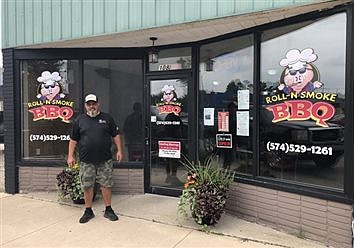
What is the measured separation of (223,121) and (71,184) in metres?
2.50

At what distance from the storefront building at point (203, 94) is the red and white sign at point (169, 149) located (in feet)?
0.06

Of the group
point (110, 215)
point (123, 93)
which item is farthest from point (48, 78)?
point (110, 215)

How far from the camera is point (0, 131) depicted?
42.2 feet

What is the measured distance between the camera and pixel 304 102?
14.3 ft

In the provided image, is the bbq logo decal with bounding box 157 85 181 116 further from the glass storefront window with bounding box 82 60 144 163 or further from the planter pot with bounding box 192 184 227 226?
the planter pot with bounding box 192 184 227 226

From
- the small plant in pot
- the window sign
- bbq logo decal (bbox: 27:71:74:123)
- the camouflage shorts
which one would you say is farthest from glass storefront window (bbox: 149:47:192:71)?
the small plant in pot

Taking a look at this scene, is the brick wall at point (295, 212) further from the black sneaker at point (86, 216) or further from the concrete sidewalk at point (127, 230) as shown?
the black sneaker at point (86, 216)

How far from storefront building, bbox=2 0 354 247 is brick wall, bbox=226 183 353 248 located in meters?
0.01

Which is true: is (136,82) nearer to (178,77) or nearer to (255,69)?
(178,77)

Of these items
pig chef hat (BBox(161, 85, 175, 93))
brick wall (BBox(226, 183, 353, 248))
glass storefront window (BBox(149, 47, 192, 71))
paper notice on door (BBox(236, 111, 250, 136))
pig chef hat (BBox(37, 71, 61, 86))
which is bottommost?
brick wall (BBox(226, 183, 353, 248))

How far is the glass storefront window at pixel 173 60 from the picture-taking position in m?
5.99

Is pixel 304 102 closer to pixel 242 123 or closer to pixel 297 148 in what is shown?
pixel 297 148

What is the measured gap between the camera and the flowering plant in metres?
5.66

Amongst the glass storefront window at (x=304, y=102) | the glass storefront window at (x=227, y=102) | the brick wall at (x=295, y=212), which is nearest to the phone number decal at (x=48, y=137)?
the glass storefront window at (x=227, y=102)
